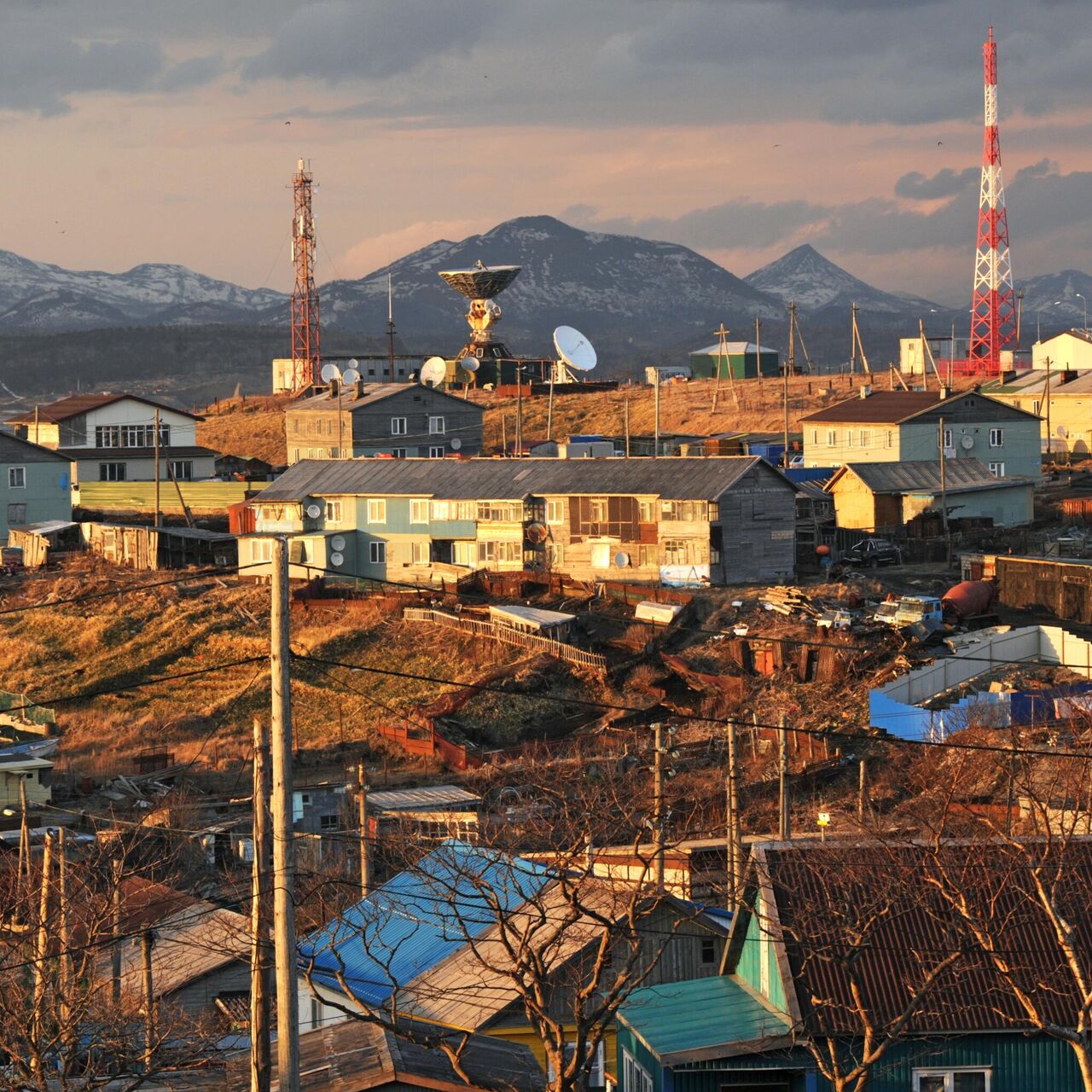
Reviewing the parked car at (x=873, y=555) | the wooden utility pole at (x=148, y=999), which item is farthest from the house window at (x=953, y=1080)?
the parked car at (x=873, y=555)

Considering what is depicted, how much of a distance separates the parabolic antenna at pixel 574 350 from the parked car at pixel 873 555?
3250 centimetres

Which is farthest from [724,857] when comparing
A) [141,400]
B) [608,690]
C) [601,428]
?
[601,428]

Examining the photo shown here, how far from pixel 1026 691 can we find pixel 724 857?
885 cm

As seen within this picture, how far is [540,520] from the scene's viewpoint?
39.7 meters

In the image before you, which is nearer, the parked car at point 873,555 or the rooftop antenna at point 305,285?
the parked car at point 873,555

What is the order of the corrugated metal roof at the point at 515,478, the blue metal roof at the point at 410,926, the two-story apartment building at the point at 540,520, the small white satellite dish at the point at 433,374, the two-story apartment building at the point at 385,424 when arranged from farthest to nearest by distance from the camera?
the small white satellite dish at the point at 433,374 < the two-story apartment building at the point at 385,424 < the corrugated metal roof at the point at 515,478 < the two-story apartment building at the point at 540,520 < the blue metal roof at the point at 410,926

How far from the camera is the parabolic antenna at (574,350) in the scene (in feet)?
236

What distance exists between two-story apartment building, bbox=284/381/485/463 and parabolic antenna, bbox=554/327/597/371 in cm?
1540

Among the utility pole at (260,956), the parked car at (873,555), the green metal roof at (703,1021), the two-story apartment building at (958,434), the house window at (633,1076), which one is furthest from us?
the two-story apartment building at (958,434)

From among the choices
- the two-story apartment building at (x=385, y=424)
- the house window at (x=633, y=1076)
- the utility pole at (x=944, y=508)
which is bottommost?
the house window at (x=633, y=1076)

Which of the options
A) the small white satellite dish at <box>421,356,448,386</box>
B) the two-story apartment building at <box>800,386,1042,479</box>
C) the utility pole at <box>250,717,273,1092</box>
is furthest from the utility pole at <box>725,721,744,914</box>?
the small white satellite dish at <box>421,356,448,386</box>

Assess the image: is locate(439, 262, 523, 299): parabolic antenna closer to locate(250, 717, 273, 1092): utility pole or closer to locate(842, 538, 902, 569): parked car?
locate(842, 538, 902, 569): parked car

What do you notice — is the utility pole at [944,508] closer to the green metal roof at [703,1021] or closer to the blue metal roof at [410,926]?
the blue metal roof at [410,926]

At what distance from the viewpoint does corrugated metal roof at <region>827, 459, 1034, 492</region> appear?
4281 cm
